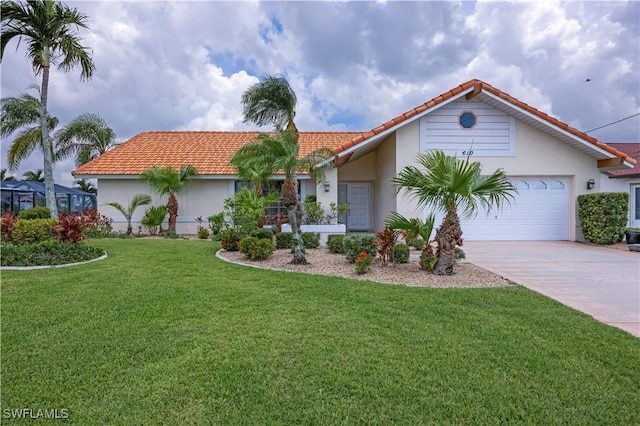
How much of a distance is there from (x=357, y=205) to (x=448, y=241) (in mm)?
11057

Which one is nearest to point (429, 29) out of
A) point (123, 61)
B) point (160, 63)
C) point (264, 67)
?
point (264, 67)

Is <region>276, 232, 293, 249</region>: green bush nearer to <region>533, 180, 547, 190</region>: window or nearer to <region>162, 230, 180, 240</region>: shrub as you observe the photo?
<region>162, 230, 180, 240</region>: shrub

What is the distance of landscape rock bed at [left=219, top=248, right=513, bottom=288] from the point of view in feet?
24.1

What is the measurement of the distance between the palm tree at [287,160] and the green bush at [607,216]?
1064cm

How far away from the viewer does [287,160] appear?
8898mm

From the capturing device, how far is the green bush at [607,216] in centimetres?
1275

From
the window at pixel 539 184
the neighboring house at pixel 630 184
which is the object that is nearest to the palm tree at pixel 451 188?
the window at pixel 539 184

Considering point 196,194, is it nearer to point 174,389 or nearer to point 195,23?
point 195,23

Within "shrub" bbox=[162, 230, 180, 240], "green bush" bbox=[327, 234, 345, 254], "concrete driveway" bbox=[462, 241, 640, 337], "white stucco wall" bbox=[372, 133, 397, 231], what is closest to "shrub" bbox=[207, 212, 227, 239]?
"shrub" bbox=[162, 230, 180, 240]

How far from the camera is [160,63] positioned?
14.6m

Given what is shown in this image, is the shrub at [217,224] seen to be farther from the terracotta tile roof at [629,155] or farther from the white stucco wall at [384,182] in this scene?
the terracotta tile roof at [629,155]

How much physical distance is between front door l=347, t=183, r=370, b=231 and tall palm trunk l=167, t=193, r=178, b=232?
28.7 ft

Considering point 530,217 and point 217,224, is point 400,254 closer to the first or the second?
point 530,217

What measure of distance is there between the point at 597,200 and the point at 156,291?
594 inches
